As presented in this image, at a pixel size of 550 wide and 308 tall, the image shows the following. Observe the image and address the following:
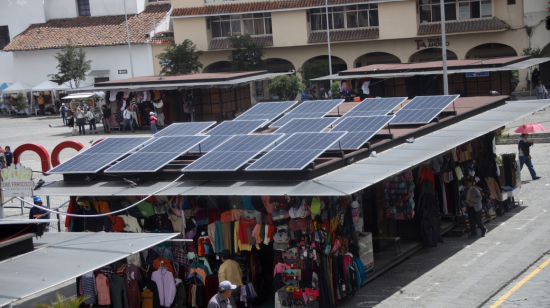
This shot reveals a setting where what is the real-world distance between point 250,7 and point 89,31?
15.9 metres

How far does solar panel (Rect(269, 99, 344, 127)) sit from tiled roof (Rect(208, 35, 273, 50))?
37119 millimetres

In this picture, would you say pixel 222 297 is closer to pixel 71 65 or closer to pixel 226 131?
pixel 226 131

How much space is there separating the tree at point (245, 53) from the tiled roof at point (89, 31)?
849cm

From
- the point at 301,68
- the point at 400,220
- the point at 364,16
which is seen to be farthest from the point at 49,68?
the point at 400,220

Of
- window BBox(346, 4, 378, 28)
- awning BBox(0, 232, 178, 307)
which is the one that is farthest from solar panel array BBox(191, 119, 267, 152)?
window BBox(346, 4, 378, 28)

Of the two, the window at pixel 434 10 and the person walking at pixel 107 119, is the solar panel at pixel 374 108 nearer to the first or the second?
the person walking at pixel 107 119

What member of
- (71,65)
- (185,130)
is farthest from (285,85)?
(185,130)

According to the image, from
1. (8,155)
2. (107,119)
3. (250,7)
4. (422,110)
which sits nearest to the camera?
(422,110)

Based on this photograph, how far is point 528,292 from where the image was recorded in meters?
11.9

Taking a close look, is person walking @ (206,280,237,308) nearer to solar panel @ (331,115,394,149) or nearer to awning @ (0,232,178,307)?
awning @ (0,232,178,307)

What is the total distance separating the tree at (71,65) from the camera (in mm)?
53375

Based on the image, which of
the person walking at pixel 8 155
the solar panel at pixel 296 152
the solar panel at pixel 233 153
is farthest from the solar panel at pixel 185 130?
the person walking at pixel 8 155

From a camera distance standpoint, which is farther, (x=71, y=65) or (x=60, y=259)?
(x=71, y=65)

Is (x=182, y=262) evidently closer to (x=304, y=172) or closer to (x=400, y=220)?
(x=304, y=172)
